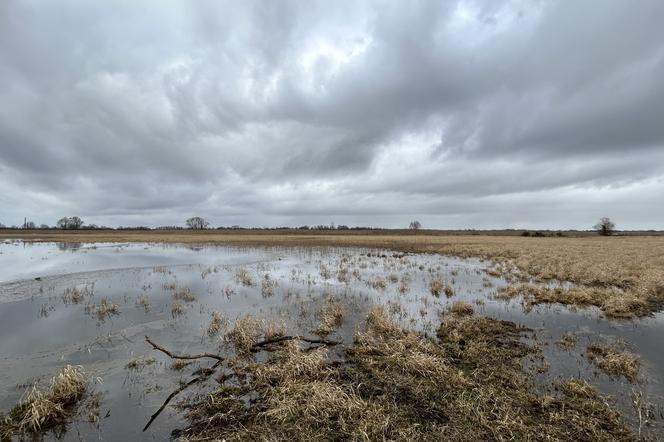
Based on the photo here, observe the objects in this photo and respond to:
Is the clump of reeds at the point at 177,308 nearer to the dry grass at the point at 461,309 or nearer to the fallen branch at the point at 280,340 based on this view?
the fallen branch at the point at 280,340

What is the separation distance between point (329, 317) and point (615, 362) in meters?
8.14

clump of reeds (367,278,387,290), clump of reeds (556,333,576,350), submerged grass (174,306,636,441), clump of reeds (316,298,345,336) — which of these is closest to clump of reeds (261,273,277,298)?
A: clump of reeds (316,298,345,336)

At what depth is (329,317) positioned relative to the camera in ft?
38.9

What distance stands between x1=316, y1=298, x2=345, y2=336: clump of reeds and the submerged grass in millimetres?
2005

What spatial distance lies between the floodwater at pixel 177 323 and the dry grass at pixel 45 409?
364 millimetres

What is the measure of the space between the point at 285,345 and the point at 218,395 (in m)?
2.88

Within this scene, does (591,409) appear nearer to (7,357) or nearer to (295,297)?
(295,297)

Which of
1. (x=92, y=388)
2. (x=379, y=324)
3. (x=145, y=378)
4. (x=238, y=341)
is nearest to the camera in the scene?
(x=92, y=388)

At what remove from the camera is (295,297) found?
1622cm

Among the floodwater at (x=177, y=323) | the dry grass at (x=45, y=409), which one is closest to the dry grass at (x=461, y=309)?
the floodwater at (x=177, y=323)

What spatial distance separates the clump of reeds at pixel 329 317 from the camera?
35.9 ft

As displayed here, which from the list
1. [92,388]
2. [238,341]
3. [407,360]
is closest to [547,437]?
[407,360]

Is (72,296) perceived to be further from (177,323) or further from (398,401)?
(398,401)

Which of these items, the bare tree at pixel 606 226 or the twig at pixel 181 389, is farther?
the bare tree at pixel 606 226
